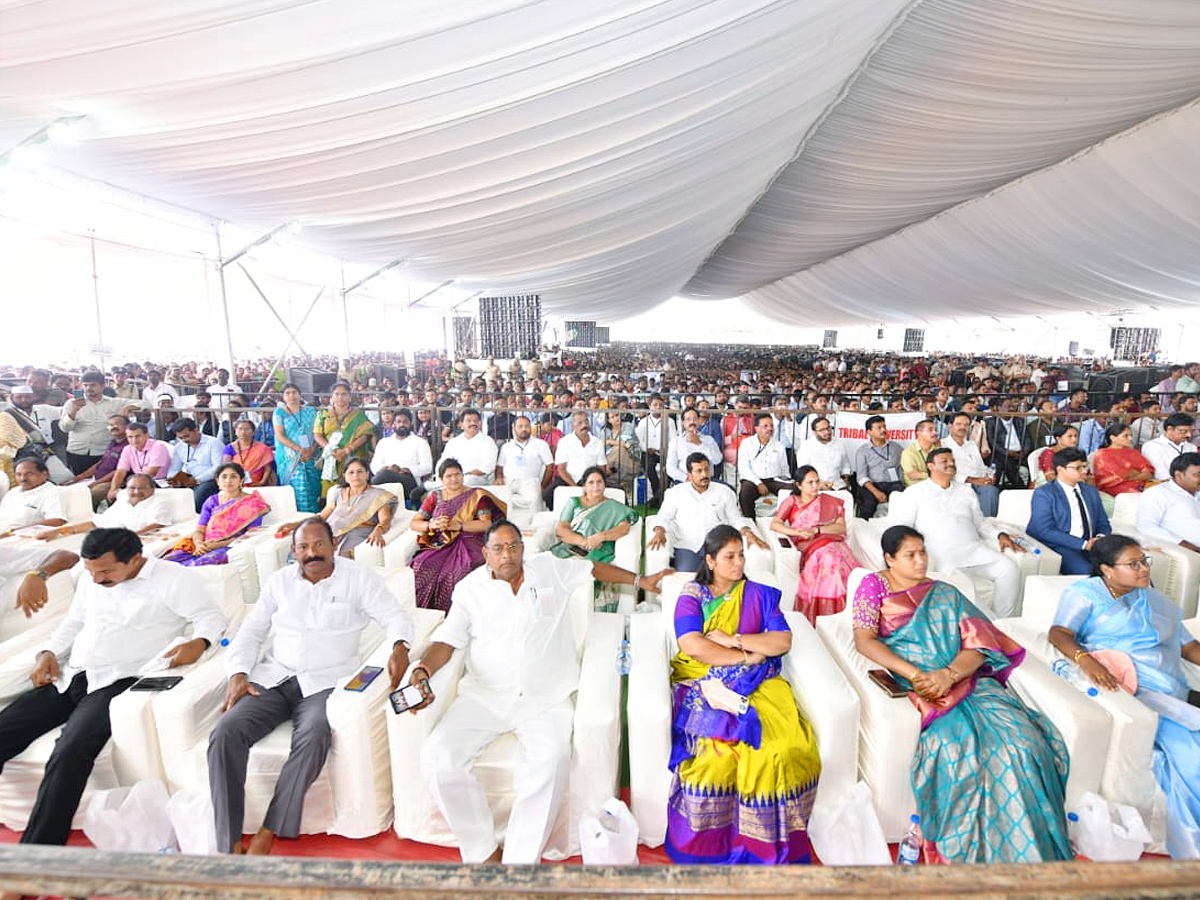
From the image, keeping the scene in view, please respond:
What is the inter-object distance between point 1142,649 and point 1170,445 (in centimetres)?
339

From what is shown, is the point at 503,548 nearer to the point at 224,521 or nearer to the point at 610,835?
the point at 610,835

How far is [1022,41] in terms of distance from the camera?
501cm

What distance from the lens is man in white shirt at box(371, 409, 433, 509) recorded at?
16.6 ft

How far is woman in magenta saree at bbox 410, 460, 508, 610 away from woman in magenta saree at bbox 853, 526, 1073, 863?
207 centimetres

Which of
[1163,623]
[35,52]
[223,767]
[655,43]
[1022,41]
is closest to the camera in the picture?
[223,767]

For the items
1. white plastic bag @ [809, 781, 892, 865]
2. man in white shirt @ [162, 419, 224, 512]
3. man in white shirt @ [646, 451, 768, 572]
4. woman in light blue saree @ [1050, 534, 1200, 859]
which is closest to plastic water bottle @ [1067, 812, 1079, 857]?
woman in light blue saree @ [1050, 534, 1200, 859]

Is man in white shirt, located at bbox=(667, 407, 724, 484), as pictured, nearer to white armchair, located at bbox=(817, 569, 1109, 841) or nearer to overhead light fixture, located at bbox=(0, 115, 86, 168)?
white armchair, located at bbox=(817, 569, 1109, 841)

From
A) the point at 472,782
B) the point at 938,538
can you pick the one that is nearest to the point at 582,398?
the point at 938,538

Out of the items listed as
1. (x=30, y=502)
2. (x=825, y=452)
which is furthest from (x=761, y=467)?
(x=30, y=502)

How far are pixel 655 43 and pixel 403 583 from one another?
2.76m

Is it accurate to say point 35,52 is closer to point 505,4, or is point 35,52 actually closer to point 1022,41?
point 505,4

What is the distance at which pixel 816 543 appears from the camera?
3.62m

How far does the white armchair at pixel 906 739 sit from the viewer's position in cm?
207

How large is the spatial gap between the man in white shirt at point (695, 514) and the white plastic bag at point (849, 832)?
1.67 metres
